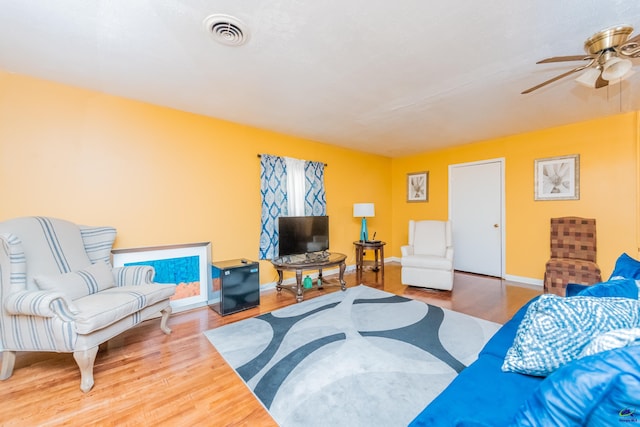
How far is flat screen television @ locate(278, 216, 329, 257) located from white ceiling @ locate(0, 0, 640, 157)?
1.40 m

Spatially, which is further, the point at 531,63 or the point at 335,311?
the point at 335,311

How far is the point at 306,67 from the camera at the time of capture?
83.2 inches

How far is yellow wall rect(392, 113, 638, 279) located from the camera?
319cm

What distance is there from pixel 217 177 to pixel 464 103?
3081 millimetres

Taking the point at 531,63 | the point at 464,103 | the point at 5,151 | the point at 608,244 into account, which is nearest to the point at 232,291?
the point at 5,151

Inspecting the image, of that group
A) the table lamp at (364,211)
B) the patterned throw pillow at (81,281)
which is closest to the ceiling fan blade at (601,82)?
the table lamp at (364,211)

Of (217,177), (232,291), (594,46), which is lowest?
(232,291)

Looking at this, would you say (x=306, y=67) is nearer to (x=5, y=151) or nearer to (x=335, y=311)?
(x=335, y=311)

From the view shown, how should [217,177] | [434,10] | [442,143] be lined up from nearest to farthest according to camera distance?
[434,10] → [217,177] → [442,143]

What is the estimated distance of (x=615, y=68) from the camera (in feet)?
5.66

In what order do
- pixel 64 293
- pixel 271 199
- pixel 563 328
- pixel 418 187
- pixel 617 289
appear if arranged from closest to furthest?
pixel 563 328, pixel 617 289, pixel 64 293, pixel 271 199, pixel 418 187

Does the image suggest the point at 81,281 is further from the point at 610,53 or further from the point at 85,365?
the point at 610,53

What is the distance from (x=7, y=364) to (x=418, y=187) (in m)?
5.80

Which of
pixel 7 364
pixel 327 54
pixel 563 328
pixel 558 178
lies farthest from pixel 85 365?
pixel 558 178
